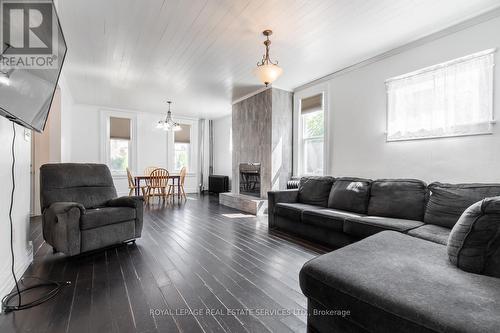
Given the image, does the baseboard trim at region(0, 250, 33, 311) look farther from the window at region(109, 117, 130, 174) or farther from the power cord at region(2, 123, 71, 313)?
the window at region(109, 117, 130, 174)

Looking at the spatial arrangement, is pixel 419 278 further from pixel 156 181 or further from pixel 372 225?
pixel 156 181

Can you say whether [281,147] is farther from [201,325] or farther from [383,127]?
[201,325]

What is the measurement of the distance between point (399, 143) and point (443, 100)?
703 millimetres

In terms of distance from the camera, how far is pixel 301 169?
15.9ft

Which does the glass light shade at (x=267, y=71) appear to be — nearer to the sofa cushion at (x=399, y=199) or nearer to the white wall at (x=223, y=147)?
the sofa cushion at (x=399, y=199)

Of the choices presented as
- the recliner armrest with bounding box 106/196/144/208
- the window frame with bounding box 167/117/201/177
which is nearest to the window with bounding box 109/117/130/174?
the window frame with bounding box 167/117/201/177

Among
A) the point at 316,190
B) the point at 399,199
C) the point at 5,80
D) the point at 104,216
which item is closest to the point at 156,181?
the point at 104,216

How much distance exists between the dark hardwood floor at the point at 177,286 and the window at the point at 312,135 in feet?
6.29

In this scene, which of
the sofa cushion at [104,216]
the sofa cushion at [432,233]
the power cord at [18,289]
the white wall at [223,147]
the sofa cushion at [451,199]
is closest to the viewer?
the power cord at [18,289]

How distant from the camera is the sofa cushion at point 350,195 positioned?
302cm

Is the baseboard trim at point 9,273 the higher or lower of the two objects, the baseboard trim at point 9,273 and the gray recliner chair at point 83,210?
the lower

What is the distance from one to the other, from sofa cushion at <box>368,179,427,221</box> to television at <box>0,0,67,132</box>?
3.44 meters

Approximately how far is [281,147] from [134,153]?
4837 millimetres

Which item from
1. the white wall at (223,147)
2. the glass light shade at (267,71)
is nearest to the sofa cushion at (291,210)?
the glass light shade at (267,71)
